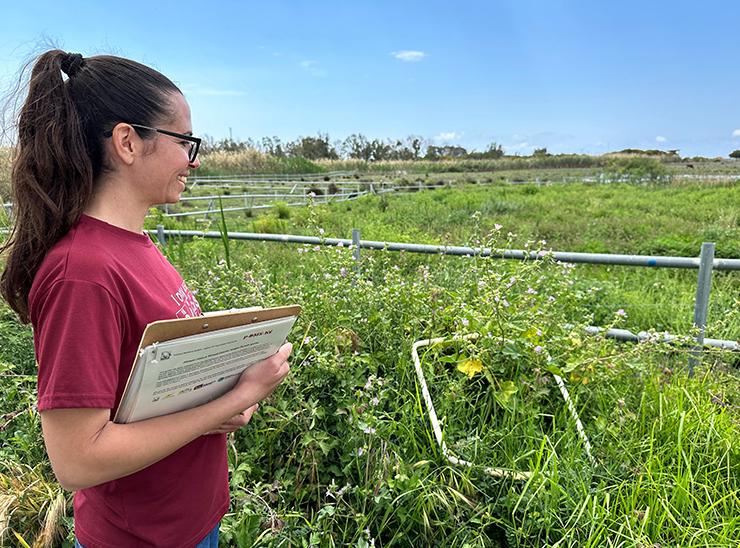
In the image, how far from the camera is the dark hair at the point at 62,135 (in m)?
0.98

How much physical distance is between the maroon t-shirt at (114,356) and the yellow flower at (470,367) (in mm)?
1184

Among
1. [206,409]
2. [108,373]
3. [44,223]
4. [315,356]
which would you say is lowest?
[315,356]

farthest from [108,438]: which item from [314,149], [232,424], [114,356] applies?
[314,149]

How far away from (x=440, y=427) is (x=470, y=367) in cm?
30

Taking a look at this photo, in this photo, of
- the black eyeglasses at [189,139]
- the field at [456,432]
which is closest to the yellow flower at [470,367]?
the field at [456,432]

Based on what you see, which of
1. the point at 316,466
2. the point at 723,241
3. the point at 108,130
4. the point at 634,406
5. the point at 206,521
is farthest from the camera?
the point at 723,241

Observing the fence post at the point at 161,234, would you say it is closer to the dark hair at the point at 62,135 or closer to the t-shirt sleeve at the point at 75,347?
the dark hair at the point at 62,135

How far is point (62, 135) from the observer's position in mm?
986

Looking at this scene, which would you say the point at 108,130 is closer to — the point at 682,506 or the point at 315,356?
the point at 315,356

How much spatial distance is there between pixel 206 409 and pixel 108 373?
26 cm

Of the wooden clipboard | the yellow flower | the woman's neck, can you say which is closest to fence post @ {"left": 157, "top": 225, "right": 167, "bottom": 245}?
the yellow flower

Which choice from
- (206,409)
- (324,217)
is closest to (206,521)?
(206,409)

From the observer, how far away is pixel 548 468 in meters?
1.95

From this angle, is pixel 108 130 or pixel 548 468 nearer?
pixel 108 130
